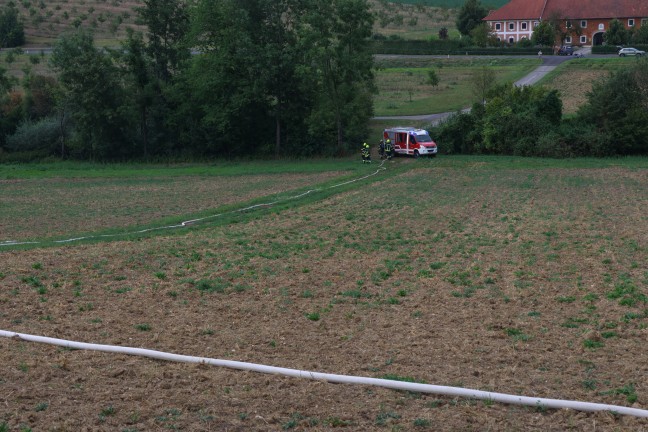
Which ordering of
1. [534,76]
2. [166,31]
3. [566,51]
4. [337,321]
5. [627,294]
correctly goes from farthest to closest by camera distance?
[566,51] → [534,76] → [166,31] → [627,294] → [337,321]

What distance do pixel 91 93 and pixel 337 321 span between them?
43.5 m

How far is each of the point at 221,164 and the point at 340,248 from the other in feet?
107

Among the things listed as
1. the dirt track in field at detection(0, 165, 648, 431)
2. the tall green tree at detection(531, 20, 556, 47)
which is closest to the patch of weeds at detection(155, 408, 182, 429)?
the dirt track in field at detection(0, 165, 648, 431)

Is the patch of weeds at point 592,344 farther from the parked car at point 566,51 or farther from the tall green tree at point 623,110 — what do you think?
the parked car at point 566,51

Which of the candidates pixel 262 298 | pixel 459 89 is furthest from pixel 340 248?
pixel 459 89

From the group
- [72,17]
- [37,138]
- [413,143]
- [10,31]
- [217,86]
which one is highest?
[72,17]

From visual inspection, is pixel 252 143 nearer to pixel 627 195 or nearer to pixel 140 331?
pixel 627 195

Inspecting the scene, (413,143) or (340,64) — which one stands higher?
(340,64)

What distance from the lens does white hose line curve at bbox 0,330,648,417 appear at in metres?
10.1

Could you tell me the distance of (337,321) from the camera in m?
14.6

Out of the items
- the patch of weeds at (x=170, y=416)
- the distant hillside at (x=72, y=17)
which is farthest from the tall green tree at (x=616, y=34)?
the patch of weeds at (x=170, y=416)

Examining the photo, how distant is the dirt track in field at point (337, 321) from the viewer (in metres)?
10.1

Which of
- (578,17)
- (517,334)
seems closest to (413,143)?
(517,334)

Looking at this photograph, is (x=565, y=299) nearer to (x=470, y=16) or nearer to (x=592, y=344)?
(x=592, y=344)
